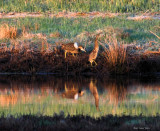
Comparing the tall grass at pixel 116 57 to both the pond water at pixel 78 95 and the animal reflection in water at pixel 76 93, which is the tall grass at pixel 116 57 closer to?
the pond water at pixel 78 95

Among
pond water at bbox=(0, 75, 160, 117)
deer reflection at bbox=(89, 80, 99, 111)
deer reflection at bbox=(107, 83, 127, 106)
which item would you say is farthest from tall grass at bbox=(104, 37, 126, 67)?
deer reflection at bbox=(107, 83, 127, 106)

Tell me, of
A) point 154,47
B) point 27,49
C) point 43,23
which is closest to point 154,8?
point 43,23

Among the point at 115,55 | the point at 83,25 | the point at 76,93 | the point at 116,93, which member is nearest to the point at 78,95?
the point at 76,93

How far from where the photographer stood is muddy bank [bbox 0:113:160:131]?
25.2 feet

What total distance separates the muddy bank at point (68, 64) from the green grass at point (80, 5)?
9766 millimetres

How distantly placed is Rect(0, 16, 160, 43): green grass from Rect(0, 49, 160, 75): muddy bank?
2.87 metres

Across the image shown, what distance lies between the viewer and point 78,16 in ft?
86.5

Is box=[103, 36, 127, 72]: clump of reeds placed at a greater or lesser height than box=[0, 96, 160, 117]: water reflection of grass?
lesser

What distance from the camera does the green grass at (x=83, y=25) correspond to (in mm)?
21547

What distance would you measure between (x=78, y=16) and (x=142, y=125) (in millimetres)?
19004

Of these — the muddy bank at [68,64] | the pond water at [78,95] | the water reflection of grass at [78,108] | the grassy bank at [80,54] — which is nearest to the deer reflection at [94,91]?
the pond water at [78,95]

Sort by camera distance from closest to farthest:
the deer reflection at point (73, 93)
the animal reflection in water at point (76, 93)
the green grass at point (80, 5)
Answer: the animal reflection in water at point (76, 93) → the deer reflection at point (73, 93) → the green grass at point (80, 5)

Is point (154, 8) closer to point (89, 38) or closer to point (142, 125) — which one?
point (89, 38)

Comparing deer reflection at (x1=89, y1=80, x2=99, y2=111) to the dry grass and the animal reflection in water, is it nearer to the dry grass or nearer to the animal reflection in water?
the animal reflection in water
